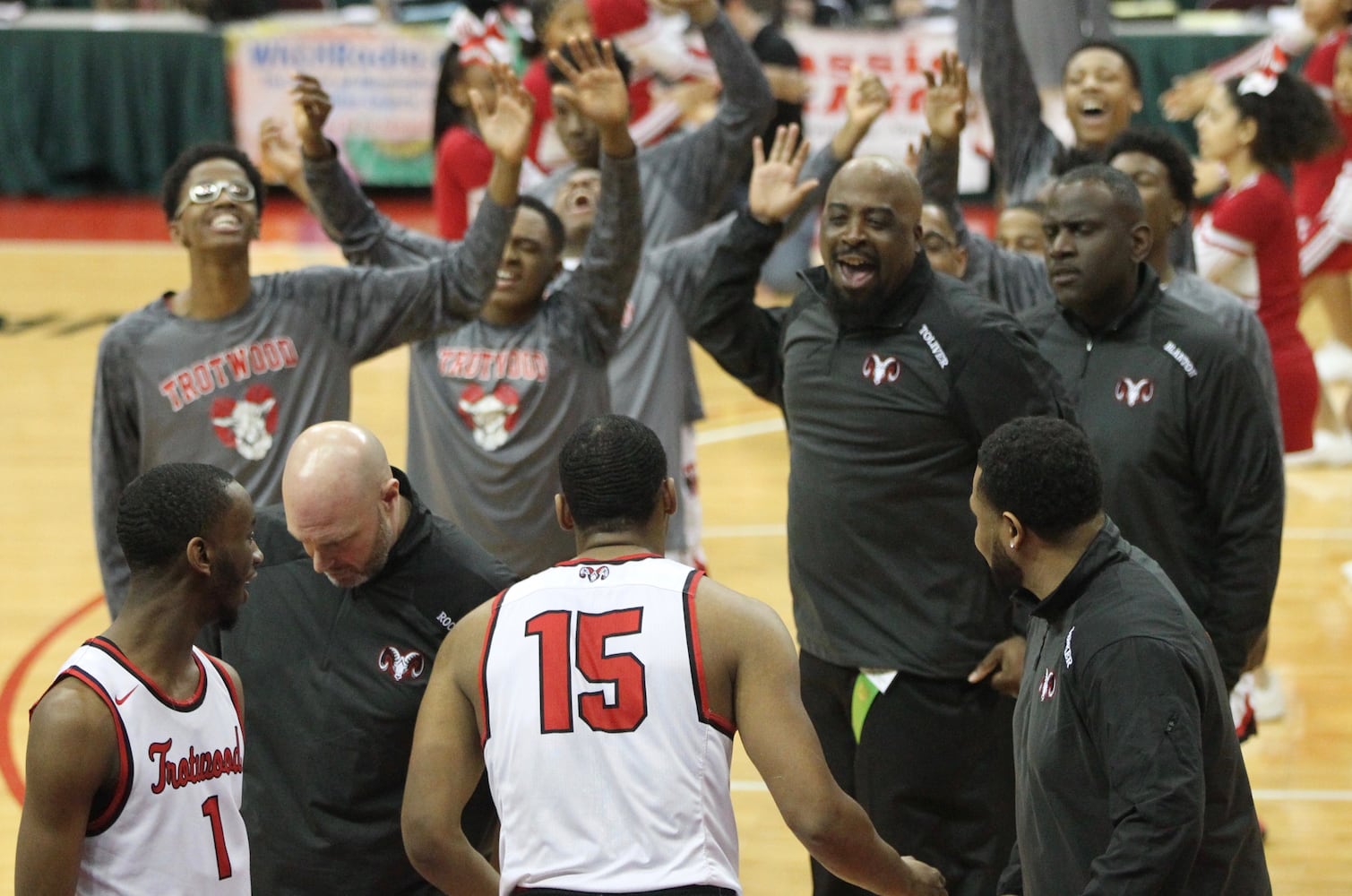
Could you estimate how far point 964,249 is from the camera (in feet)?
19.3

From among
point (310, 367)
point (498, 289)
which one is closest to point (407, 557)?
point (310, 367)

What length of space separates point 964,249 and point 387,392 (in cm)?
615

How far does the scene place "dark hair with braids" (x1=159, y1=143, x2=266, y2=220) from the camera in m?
5.21

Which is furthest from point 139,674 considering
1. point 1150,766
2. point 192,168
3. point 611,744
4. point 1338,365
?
point 1338,365

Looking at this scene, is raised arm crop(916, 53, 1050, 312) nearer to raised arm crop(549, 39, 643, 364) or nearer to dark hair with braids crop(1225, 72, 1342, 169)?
raised arm crop(549, 39, 643, 364)

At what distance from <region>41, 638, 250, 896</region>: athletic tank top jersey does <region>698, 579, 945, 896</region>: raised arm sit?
3.15 feet

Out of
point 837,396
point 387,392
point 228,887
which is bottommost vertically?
point 387,392

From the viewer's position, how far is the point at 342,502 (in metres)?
3.73

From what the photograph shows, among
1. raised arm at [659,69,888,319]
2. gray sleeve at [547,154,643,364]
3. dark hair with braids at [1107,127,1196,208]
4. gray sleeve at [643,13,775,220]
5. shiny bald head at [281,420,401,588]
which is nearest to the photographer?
shiny bald head at [281,420,401,588]

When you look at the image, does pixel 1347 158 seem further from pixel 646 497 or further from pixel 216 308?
pixel 646 497

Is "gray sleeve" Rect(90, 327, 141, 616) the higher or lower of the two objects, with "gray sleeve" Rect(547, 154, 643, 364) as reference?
lower

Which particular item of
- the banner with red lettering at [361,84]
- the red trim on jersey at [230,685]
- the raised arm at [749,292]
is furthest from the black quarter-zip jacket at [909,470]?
the banner with red lettering at [361,84]

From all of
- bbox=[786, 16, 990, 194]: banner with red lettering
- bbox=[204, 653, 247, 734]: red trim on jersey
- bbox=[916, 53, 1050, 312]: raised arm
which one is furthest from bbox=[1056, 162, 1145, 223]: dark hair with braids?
bbox=[786, 16, 990, 194]: banner with red lettering

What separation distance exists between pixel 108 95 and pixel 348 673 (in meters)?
13.6
